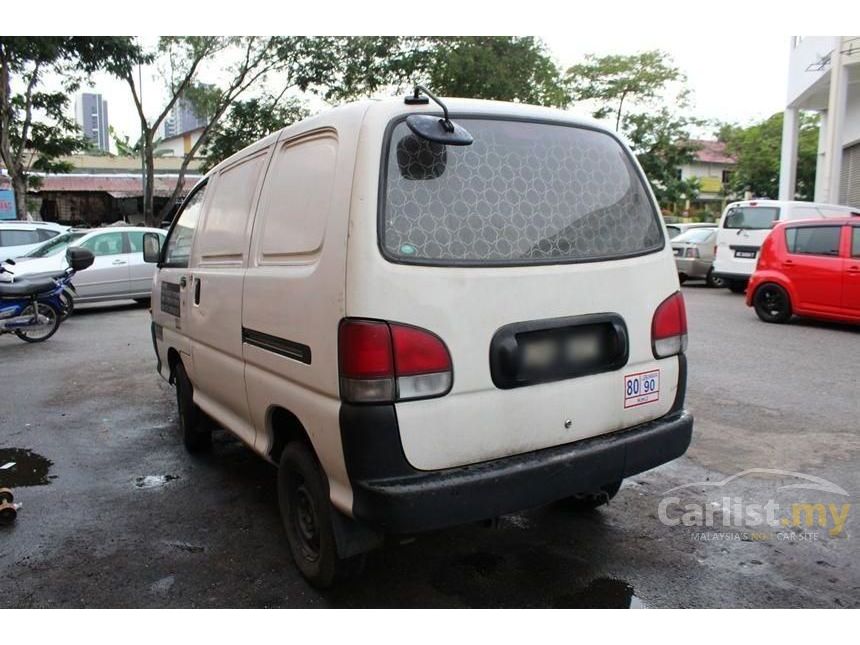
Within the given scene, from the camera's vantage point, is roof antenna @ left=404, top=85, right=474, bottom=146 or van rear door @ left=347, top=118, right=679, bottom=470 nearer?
van rear door @ left=347, top=118, right=679, bottom=470

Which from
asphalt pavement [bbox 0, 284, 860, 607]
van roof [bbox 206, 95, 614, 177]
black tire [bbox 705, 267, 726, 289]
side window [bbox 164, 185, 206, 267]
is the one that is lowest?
asphalt pavement [bbox 0, 284, 860, 607]

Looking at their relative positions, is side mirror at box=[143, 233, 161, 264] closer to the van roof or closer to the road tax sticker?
the van roof

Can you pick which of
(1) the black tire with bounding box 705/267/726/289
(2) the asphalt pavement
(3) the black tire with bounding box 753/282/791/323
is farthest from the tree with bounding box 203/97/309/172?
(2) the asphalt pavement

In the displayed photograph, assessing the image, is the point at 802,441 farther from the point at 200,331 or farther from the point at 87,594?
the point at 87,594

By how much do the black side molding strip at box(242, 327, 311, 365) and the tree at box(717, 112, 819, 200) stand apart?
37.6 meters

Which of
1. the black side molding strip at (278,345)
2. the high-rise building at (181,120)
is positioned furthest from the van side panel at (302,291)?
the high-rise building at (181,120)

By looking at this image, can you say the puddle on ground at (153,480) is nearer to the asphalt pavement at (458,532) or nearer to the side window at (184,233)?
the asphalt pavement at (458,532)

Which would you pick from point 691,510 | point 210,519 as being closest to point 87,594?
point 210,519

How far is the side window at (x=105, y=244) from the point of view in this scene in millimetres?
12109

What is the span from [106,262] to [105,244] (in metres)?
0.35

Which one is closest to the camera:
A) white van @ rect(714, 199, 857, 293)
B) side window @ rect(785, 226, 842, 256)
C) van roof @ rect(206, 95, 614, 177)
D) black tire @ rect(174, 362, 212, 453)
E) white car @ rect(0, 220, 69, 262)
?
van roof @ rect(206, 95, 614, 177)

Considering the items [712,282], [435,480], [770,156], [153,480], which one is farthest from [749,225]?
[770,156]

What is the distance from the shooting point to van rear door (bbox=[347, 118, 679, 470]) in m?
2.49

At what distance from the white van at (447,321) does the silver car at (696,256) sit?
41.2 ft
